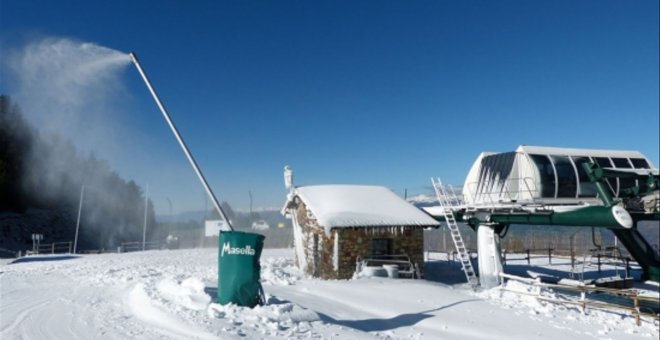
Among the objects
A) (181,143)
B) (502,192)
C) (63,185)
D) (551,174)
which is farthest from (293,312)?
(63,185)

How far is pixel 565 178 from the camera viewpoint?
730 inches

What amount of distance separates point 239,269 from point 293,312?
154 centimetres

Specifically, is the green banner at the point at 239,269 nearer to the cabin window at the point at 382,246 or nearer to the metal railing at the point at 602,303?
the cabin window at the point at 382,246

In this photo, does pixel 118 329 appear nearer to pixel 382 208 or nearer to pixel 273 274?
pixel 273 274

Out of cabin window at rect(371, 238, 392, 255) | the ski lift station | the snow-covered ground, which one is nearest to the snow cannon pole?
the snow-covered ground

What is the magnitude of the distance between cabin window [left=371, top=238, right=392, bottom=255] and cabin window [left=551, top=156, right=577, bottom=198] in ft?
24.7

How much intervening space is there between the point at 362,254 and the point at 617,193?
1066 centimetres

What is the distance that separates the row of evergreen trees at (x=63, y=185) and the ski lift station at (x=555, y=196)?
184 ft

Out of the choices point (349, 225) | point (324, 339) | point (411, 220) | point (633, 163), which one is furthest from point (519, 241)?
point (324, 339)

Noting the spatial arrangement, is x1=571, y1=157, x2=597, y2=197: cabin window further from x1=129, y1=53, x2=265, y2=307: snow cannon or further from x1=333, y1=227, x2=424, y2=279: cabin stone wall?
x1=129, y1=53, x2=265, y2=307: snow cannon

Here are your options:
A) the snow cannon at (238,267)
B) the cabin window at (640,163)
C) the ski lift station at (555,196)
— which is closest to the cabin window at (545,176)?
the ski lift station at (555,196)

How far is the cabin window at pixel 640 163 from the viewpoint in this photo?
20.0 metres

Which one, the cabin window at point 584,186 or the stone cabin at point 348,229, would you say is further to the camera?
the stone cabin at point 348,229

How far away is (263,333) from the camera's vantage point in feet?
27.8
